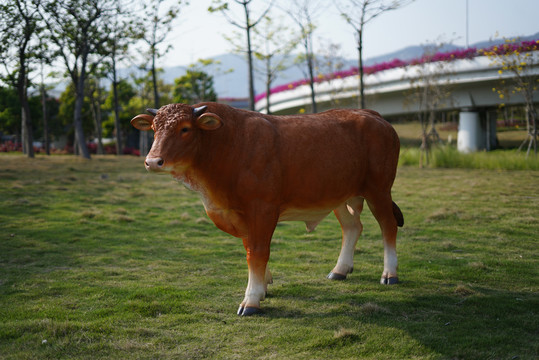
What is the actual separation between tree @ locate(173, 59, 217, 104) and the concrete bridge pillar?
870 inches

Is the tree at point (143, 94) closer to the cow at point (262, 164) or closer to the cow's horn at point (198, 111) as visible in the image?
the cow at point (262, 164)

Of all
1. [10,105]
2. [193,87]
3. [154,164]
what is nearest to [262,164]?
[154,164]

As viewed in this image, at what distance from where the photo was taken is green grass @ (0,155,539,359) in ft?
13.0

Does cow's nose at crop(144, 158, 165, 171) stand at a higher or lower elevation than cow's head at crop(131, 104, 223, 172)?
lower

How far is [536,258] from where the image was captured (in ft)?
21.9

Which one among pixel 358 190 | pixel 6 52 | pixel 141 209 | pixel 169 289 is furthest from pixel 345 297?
pixel 6 52

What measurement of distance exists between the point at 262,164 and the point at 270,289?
1501 mm

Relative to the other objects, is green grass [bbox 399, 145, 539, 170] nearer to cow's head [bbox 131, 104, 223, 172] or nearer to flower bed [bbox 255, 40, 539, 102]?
flower bed [bbox 255, 40, 539, 102]

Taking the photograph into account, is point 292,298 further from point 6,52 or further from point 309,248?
point 6,52

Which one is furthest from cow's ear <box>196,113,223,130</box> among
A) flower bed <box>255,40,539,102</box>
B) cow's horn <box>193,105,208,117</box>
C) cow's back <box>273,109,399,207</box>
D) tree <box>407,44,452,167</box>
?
tree <box>407,44,452,167</box>

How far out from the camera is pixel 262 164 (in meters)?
4.75

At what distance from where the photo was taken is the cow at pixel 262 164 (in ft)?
14.8

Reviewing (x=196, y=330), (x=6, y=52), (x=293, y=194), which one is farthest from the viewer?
(x=6, y=52)

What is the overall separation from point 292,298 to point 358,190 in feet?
4.47
